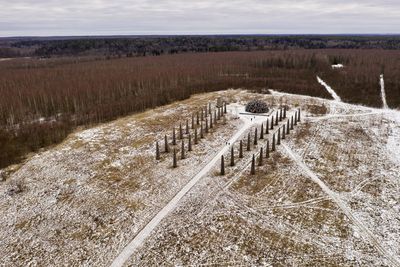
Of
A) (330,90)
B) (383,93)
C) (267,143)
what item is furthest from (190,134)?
(383,93)

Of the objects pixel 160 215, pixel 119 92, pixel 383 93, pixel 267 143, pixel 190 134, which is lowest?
pixel 160 215

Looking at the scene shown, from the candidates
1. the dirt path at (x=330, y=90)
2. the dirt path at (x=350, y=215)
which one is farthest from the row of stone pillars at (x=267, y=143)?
the dirt path at (x=330, y=90)

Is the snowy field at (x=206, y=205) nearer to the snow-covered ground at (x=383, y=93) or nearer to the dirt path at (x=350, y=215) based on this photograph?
the dirt path at (x=350, y=215)

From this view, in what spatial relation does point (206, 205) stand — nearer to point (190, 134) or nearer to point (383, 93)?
point (190, 134)

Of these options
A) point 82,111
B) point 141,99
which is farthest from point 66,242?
point 141,99

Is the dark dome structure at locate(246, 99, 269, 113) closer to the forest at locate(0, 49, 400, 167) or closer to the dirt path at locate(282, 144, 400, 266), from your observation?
the dirt path at locate(282, 144, 400, 266)
